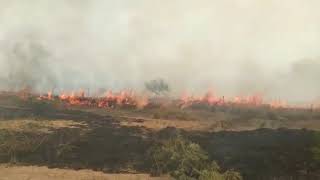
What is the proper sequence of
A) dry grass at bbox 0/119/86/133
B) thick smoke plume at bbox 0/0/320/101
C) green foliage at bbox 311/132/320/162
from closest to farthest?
green foliage at bbox 311/132/320/162
thick smoke plume at bbox 0/0/320/101
dry grass at bbox 0/119/86/133

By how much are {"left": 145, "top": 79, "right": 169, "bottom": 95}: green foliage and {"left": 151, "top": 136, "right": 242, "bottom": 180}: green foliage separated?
762 mm

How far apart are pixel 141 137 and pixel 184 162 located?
76 cm

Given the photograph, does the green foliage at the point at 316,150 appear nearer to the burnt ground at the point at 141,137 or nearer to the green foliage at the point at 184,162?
the burnt ground at the point at 141,137

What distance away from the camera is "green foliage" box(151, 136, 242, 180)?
7.18 metres

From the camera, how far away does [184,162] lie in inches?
289

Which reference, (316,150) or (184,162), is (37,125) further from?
(316,150)

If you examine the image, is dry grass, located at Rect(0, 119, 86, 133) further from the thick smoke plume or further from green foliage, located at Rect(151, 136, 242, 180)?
green foliage, located at Rect(151, 136, 242, 180)

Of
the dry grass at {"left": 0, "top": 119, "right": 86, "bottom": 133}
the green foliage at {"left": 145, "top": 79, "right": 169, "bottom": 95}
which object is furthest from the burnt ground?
the green foliage at {"left": 145, "top": 79, "right": 169, "bottom": 95}

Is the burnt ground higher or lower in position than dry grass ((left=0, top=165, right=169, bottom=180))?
higher

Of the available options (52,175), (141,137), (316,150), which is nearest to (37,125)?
(52,175)

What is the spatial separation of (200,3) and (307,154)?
9.16 ft

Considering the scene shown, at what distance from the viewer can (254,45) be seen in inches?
305

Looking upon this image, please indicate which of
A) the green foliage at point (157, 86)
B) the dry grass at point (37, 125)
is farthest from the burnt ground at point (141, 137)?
the green foliage at point (157, 86)

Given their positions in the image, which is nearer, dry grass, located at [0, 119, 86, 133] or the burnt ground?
the burnt ground
